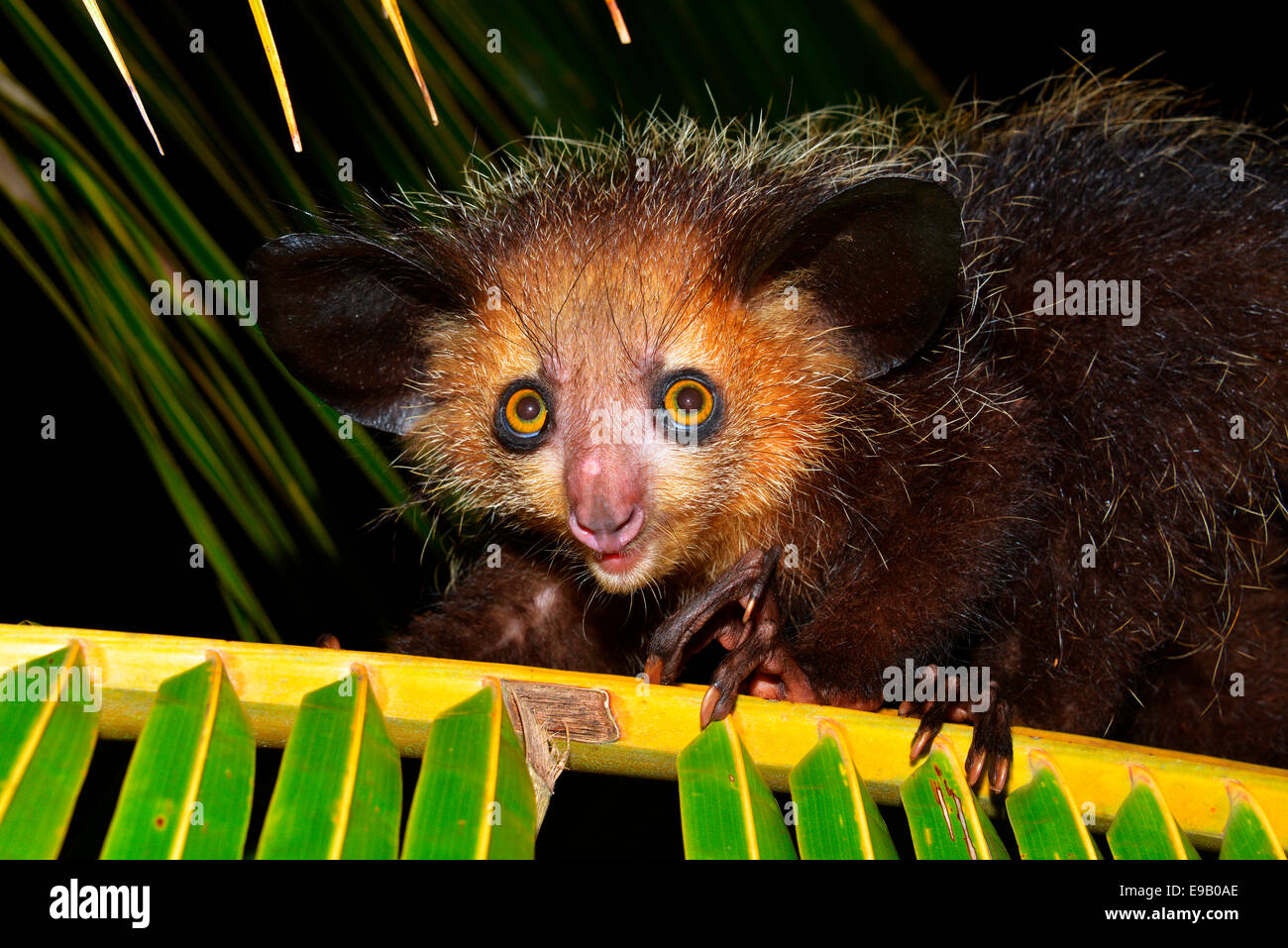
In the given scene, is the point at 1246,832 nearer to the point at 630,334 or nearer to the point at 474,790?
the point at 474,790

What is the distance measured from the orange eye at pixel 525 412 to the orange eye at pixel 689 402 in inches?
12.8

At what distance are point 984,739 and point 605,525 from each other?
88cm

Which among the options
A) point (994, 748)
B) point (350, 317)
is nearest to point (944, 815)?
point (994, 748)

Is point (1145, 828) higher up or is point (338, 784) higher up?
point (338, 784)

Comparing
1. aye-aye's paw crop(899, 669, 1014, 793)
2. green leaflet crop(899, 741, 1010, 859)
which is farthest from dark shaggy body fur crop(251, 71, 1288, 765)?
green leaflet crop(899, 741, 1010, 859)

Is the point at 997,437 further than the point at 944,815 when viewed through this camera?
Yes

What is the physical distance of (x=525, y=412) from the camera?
8.86 ft

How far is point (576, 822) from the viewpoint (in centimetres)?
364

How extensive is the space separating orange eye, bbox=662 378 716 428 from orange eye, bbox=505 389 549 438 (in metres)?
0.32

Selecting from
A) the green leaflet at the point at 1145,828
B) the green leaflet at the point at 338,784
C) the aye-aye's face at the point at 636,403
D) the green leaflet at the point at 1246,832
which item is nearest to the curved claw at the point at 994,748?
the green leaflet at the point at 1145,828

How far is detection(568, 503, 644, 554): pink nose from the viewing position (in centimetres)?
232

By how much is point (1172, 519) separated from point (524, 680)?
5.77ft

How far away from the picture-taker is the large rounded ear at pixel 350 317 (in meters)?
2.54

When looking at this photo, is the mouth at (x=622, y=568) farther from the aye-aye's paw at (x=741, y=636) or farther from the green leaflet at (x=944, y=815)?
the green leaflet at (x=944, y=815)
